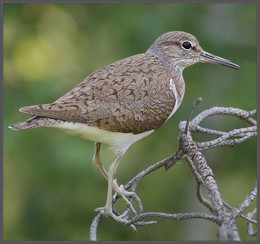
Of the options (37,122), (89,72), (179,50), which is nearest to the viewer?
(37,122)

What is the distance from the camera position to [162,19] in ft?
26.2

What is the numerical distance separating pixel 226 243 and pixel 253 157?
5.67 meters

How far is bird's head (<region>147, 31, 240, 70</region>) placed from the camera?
577cm

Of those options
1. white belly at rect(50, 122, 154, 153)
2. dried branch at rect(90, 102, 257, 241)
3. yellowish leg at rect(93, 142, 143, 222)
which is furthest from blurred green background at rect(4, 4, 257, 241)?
dried branch at rect(90, 102, 257, 241)

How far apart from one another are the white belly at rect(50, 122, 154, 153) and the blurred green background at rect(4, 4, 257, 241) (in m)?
2.62

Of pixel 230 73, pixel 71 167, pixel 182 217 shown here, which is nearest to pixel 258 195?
pixel 182 217

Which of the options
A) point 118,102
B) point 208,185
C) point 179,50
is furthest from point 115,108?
point 208,185

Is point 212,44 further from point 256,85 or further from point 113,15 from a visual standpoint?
point 113,15

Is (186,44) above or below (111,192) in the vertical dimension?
above

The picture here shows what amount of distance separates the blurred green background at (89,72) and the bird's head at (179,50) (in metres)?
1.72

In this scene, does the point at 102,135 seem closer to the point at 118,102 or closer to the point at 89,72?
the point at 118,102

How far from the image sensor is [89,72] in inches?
309

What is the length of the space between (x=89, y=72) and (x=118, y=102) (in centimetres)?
320

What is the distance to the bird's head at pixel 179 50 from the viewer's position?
5770 millimetres
